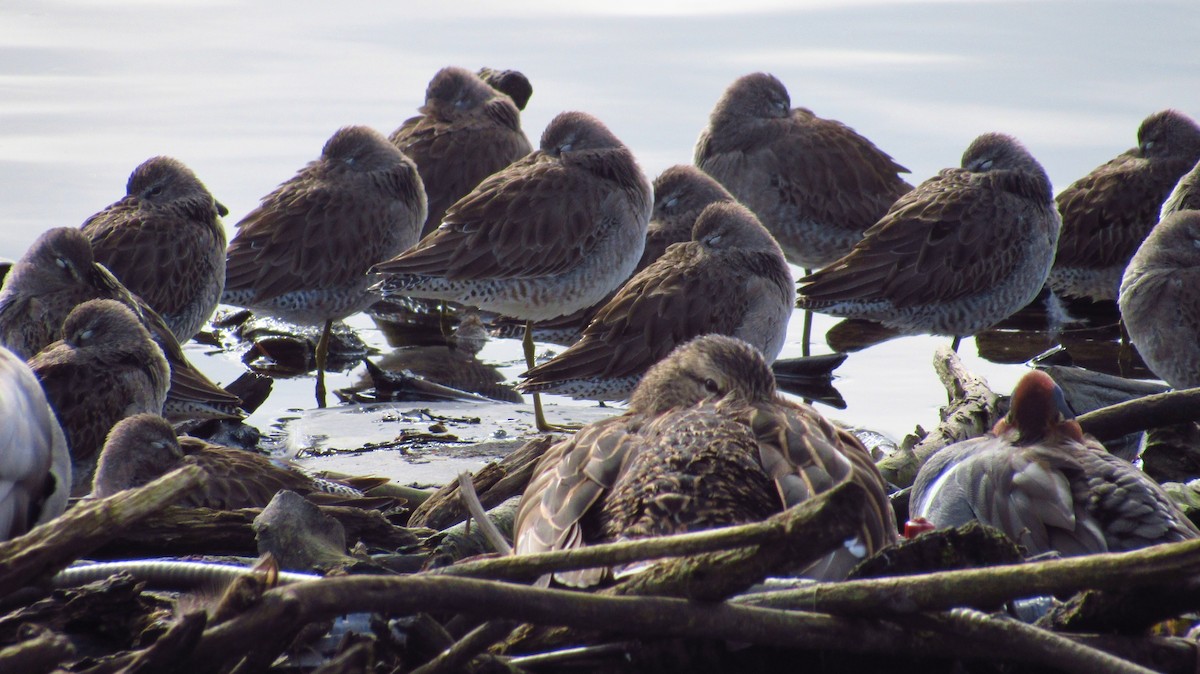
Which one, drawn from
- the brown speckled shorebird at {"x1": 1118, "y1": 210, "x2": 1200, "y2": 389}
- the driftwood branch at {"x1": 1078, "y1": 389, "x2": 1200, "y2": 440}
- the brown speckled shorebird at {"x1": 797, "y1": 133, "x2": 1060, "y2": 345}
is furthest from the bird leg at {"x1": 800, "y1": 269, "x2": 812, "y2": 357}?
the driftwood branch at {"x1": 1078, "y1": 389, "x2": 1200, "y2": 440}

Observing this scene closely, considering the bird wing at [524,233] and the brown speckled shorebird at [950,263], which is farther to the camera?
the brown speckled shorebird at [950,263]

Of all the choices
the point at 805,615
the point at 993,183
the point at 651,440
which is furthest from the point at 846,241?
the point at 805,615

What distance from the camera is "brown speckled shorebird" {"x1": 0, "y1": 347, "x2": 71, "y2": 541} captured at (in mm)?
2916

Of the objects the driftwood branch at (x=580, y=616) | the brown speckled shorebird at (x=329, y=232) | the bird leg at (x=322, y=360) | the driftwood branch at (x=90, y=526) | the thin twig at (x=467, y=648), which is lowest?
the bird leg at (x=322, y=360)

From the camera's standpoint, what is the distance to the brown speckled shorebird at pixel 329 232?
9.20m

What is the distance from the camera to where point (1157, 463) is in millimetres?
4977

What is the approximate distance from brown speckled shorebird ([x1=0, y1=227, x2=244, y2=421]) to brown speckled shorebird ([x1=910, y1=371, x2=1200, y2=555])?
3.69 m

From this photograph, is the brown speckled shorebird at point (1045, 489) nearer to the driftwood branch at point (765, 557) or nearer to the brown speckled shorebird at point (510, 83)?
the driftwood branch at point (765, 557)

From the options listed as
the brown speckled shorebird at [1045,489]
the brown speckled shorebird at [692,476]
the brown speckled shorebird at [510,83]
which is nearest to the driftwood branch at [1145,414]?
the brown speckled shorebird at [1045,489]

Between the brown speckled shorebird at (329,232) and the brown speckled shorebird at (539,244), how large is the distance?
45 centimetres

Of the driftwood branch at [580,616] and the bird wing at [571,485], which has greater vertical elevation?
the driftwood branch at [580,616]

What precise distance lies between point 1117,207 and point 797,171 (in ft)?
7.76

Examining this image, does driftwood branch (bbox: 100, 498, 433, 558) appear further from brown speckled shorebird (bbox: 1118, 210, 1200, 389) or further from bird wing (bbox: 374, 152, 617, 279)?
bird wing (bbox: 374, 152, 617, 279)

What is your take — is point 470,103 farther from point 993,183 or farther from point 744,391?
point 744,391
